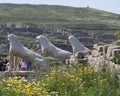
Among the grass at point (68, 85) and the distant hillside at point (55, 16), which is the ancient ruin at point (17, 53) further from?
the distant hillside at point (55, 16)

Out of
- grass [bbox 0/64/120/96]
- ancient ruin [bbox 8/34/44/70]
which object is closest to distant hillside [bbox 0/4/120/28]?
ancient ruin [bbox 8/34/44/70]

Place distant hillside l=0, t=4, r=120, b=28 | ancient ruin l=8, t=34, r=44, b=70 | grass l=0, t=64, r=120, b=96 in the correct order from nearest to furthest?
grass l=0, t=64, r=120, b=96 → ancient ruin l=8, t=34, r=44, b=70 → distant hillside l=0, t=4, r=120, b=28

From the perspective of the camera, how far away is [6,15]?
154250 mm

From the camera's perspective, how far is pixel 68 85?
11.3 meters

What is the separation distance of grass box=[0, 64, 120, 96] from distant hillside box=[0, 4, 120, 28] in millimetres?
115187

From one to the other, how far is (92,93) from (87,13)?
168m

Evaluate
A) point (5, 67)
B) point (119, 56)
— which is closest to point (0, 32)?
point (5, 67)

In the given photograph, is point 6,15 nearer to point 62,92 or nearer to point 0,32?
point 0,32

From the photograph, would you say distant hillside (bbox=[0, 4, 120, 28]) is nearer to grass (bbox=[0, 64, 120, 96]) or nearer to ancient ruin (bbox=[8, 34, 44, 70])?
ancient ruin (bbox=[8, 34, 44, 70])

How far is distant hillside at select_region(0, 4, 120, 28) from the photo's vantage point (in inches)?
5551

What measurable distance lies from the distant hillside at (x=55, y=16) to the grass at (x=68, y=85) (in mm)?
115187

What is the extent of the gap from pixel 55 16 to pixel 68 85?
15104 cm

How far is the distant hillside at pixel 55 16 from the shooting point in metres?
141

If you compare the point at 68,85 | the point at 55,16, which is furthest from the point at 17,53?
the point at 55,16
